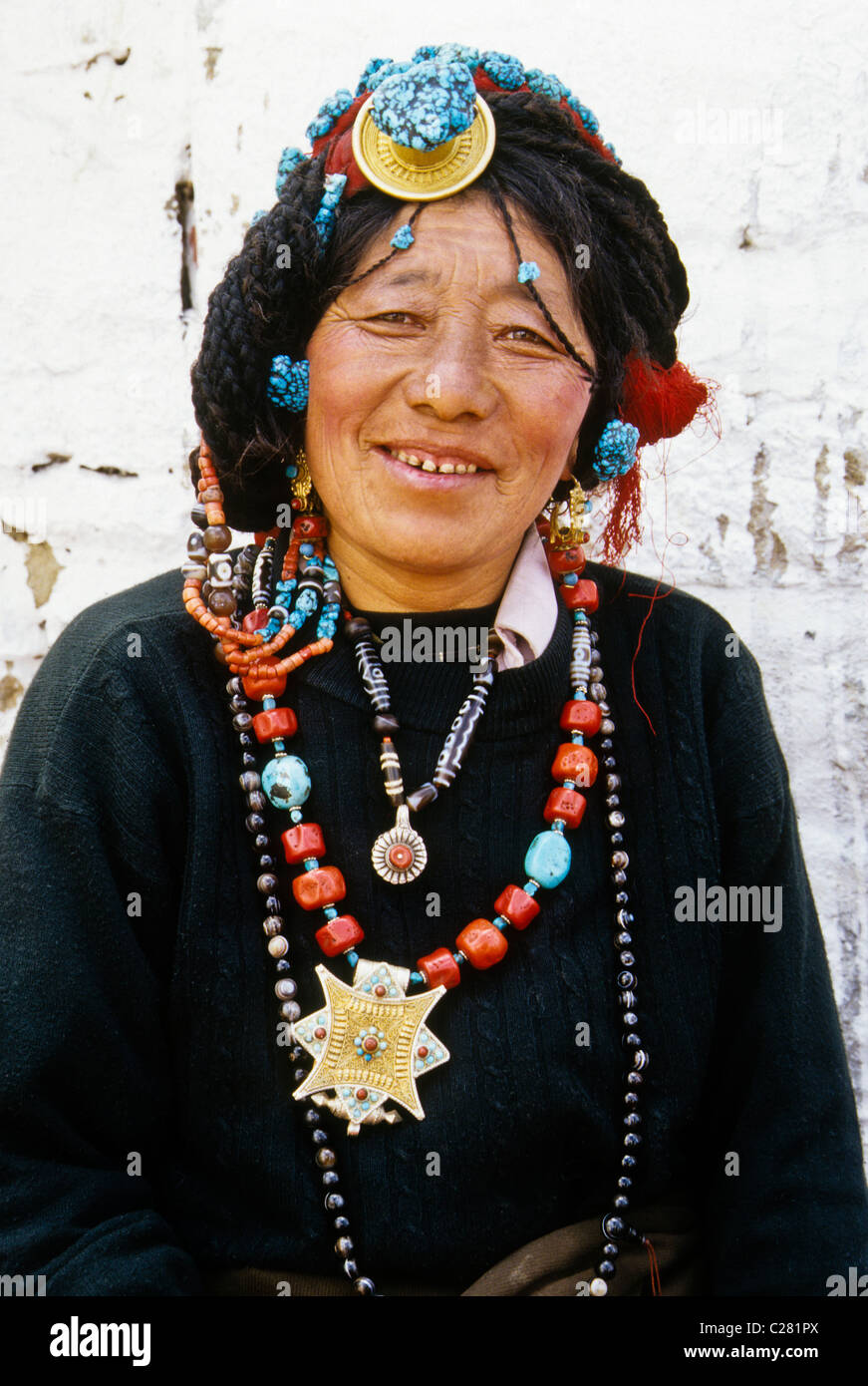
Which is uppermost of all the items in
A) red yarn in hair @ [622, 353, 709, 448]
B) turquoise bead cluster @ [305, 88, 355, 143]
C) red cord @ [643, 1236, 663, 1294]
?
turquoise bead cluster @ [305, 88, 355, 143]

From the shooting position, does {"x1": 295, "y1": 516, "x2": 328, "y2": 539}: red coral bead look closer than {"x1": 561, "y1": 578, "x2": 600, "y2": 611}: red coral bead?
Yes

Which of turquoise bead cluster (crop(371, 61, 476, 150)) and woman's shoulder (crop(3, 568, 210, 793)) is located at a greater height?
turquoise bead cluster (crop(371, 61, 476, 150))

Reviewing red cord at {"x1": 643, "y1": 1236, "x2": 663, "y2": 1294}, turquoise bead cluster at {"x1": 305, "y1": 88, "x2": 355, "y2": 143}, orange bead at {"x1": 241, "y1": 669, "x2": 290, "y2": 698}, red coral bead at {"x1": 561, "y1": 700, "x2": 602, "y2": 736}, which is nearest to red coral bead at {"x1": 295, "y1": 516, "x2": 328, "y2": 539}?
orange bead at {"x1": 241, "y1": 669, "x2": 290, "y2": 698}

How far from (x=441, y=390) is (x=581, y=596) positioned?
511 millimetres

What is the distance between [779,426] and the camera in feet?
7.85

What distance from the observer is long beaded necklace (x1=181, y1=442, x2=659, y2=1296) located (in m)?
1.65

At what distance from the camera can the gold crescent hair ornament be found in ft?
5.43

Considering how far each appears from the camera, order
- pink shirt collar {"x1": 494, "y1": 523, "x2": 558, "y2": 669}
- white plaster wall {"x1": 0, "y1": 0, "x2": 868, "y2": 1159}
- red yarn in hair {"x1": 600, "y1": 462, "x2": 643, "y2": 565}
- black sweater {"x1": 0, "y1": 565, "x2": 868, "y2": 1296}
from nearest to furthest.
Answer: black sweater {"x1": 0, "y1": 565, "x2": 868, "y2": 1296} < pink shirt collar {"x1": 494, "y1": 523, "x2": 558, "y2": 669} < red yarn in hair {"x1": 600, "y1": 462, "x2": 643, "y2": 565} < white plaster wall {"x1": 0, "y1": 0, "x2": 868, "y2": 1159}

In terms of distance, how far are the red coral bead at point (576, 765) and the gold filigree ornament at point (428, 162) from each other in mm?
838

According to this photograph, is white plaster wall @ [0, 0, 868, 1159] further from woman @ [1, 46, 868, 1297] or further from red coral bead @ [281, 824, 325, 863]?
red coral bead @ [281, 824, 325, 863]

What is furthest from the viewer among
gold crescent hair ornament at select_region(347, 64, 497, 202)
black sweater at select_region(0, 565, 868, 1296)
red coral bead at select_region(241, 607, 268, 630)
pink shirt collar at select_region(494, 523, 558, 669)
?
pink shirt collar at select_region(494, 523, 558, 669)

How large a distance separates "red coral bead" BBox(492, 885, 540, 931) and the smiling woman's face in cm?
50
